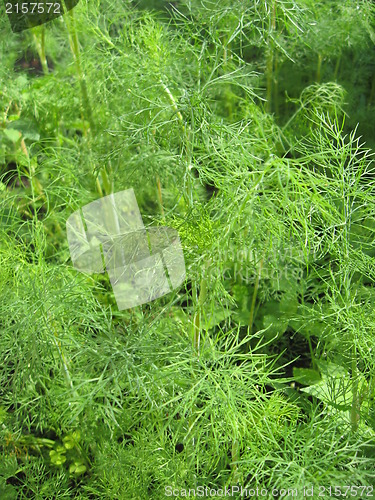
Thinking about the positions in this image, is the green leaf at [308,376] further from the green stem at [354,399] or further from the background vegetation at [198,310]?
the green stem at [354,399]

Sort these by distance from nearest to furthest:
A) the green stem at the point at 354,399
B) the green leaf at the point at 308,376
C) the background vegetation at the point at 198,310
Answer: the background vegetation at the point at 198,310, the green stem at the point at 354,399, the green leaf at the point at 308,376

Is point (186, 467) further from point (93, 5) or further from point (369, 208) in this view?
point (93, 5)

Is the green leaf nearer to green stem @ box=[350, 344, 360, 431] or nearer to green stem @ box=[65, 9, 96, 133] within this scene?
green stem @ box=[350, 344, 360, 431]

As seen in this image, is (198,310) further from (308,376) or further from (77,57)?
(77,57)

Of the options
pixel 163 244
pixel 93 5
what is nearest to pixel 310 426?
pixel 163 244

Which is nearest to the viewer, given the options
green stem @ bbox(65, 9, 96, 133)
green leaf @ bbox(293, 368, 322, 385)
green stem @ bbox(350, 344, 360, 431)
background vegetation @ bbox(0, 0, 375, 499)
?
background vegetation @ bbox(0, 0, 375, 499)

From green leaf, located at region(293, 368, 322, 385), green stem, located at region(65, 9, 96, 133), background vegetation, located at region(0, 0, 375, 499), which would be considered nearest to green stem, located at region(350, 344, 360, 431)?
background vegetation, located at region(0, 0, 375, 499)

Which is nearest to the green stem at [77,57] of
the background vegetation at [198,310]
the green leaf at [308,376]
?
the background vegetation at [198,310]

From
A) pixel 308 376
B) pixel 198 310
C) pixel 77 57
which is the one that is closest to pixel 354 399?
pixel 308 376
